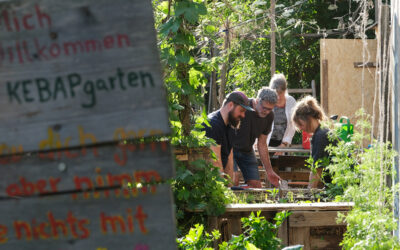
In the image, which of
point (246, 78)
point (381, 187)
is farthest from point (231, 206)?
point (246, 78)

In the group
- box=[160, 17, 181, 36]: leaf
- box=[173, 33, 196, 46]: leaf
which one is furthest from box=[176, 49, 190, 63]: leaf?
box=[160, 17, 181, 36]: leaf

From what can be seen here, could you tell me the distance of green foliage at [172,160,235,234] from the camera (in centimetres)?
466

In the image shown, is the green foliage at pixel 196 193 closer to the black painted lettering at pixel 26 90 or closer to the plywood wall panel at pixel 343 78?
the black painted lettering at pixel 26 90

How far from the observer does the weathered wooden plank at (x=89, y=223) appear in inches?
70.0

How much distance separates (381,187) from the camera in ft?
11.5

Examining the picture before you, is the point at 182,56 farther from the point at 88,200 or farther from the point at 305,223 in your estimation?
the point at 88,200

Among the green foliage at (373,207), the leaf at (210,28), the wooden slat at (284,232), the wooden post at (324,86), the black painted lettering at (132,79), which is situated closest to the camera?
the black painted lettering at (132,79)

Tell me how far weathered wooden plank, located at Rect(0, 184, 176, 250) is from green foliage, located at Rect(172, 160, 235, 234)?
9.27ft

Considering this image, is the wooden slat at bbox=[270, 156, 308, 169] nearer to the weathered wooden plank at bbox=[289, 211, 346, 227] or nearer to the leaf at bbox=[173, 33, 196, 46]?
the weathered wooden plank at bbox=[289, 211, 346, 227]

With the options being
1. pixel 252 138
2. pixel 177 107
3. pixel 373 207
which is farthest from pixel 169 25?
pixel 252 138

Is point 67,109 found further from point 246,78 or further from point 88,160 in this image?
point 246,78

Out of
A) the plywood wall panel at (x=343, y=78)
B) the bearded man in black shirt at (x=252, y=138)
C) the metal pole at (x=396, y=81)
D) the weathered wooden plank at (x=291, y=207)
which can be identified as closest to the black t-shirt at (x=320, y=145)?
the weathered wooden plank at (x=291, y=207)

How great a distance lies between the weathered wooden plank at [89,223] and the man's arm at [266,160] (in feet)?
18.2

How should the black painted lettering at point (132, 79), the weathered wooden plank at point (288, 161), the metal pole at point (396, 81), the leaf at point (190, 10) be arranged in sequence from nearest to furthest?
the black painted lettering at point (132, 79) → the metal pole at point (396, 81) → the leaf at point (190, 10) → the weathered wooden plank at point (288, 161)
